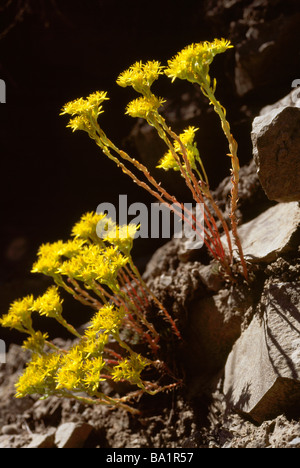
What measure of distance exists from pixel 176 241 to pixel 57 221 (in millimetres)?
1400

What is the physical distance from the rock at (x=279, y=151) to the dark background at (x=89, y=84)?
854 millimetres

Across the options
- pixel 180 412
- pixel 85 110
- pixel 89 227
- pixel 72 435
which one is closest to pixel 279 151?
pixel 85 110

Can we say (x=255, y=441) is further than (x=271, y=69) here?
No

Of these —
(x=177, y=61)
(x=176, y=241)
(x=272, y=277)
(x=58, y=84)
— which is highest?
(x=58, y=84)

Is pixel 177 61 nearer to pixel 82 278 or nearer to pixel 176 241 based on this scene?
pixel 82 278

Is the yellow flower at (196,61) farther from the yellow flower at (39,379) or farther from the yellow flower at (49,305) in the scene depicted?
the yellow flower at (39,379)

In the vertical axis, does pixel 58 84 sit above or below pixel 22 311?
above

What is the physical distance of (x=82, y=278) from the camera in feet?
5.10

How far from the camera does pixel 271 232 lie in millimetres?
1788

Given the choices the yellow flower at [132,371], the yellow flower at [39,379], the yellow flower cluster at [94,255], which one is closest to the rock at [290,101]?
the yellow flower cluster at [94,255]

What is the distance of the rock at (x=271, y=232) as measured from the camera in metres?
1.62

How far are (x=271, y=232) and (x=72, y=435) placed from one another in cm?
139

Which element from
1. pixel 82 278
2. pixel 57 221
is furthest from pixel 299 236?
pixel 57 221

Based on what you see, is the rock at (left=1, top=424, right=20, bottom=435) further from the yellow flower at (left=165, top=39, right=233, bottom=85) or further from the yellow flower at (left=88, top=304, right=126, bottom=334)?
the yellow flower at (left=165, top=39, right=233, bottom=85)
